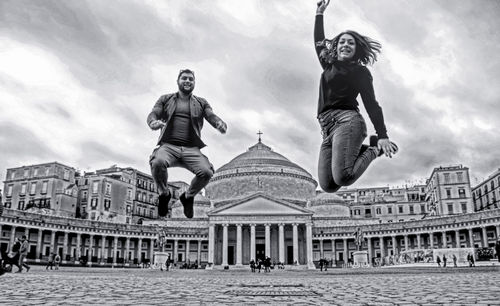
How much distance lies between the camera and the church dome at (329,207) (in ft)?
329

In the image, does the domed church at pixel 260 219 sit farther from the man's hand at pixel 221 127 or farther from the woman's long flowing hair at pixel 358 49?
the woman's long flowing hair at pixel 358 49

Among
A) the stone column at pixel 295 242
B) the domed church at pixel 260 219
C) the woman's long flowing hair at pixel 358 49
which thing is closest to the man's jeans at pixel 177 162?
the woman's long flowing hair at pixel 358 49

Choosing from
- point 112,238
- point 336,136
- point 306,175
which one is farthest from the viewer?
point 306,175

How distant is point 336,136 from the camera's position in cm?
578

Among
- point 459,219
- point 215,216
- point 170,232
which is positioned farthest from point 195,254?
point 459,219

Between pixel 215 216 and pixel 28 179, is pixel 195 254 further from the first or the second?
pixel 28 179

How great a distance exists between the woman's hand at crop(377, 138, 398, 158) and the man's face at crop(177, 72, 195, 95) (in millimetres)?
3270

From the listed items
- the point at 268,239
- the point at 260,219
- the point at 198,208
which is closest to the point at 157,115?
the point at 268,239

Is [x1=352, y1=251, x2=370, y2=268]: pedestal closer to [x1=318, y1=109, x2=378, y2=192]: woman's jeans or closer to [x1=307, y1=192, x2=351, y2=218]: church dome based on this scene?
[x1=307, y1=192, x2=351, y2=218]: church dome

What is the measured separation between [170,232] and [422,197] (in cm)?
7098

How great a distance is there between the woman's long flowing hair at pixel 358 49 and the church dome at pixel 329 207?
313ft

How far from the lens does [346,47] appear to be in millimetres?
6258

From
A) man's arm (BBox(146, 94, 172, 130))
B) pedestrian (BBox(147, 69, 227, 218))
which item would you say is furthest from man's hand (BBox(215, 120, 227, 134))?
man's arm (BBox(146, 94, 172, 130))

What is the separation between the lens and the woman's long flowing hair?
250 inches
